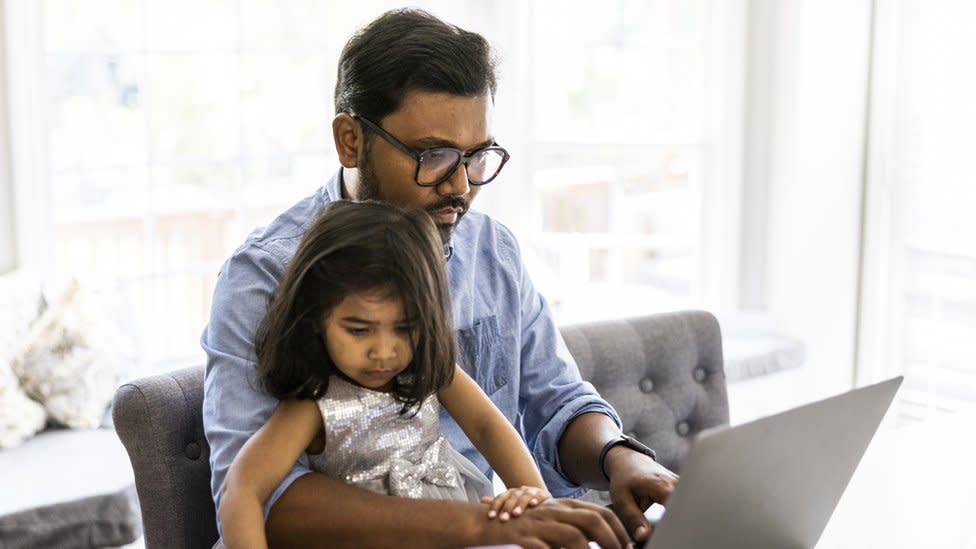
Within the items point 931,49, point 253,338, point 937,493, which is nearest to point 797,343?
point 931,49

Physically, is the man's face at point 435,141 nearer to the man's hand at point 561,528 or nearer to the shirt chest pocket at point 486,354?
the shirt chest pocket at point 486,354

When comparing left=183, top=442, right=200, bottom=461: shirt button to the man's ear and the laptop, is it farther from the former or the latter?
the laptop

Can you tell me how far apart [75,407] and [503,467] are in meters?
1.92

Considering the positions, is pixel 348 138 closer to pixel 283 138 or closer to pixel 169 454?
pixel 169 454

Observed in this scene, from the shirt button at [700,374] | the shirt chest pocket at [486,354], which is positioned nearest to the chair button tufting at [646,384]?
the shirt button at [700,374]

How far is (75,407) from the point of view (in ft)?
10.1

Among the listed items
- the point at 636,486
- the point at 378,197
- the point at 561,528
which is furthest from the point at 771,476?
the point at 378,197

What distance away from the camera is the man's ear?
5.72 ft

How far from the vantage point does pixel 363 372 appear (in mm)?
1455

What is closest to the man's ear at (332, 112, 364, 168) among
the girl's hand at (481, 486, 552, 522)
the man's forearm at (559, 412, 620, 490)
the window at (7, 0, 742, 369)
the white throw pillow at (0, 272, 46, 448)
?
the man's forearm at (559, 412, 620, 490)

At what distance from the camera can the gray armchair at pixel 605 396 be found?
1.58 m

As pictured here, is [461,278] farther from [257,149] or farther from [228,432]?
[257,149]

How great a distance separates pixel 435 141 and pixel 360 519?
1.85 ft

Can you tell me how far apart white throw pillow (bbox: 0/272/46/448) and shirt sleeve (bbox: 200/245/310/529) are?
1.60 metres
